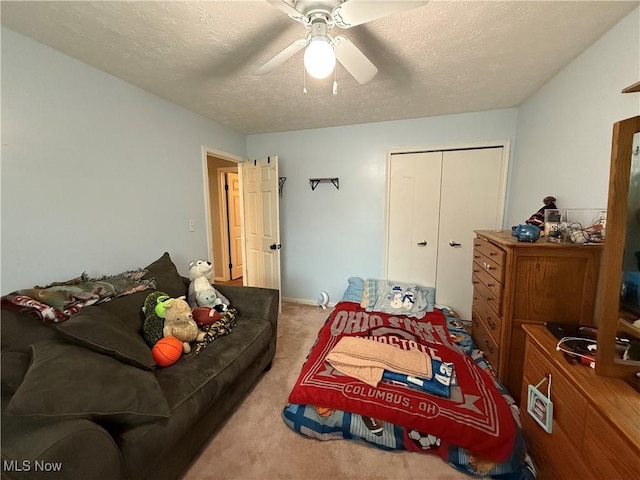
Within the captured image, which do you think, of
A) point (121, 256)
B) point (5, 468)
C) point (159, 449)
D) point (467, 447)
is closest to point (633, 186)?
point (467, 447)

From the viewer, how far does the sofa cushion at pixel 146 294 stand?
1594 millimetres

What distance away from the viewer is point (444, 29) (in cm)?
146

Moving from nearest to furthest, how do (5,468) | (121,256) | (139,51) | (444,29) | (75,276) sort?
(5,468) → (444,29) → (139,51) → (75,276) → (121,256)

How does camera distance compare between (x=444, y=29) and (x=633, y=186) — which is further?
(x=444, y=29)

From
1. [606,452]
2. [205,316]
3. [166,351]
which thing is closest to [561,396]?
[606,452]

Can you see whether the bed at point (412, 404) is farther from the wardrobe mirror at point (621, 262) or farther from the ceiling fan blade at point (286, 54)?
the ceiling fan blade at point (286, 54)

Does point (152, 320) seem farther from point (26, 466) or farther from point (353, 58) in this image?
point (353, 58)

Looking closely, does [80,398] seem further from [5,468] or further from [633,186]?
[633,186]

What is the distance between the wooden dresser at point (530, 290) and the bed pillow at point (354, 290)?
5.03 ft

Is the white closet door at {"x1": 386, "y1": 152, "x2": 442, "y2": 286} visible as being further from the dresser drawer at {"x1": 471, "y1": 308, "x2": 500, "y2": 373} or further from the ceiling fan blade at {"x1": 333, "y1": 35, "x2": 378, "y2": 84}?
the ceiling fan blade at {"x1": 333, "y1": 35, "x2": 378, "y2": 84}

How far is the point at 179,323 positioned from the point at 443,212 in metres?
2.89

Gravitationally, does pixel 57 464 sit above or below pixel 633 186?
below

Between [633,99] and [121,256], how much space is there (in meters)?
3.43

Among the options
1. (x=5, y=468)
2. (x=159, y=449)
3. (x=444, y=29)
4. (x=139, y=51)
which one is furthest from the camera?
(x=139, y=51)
